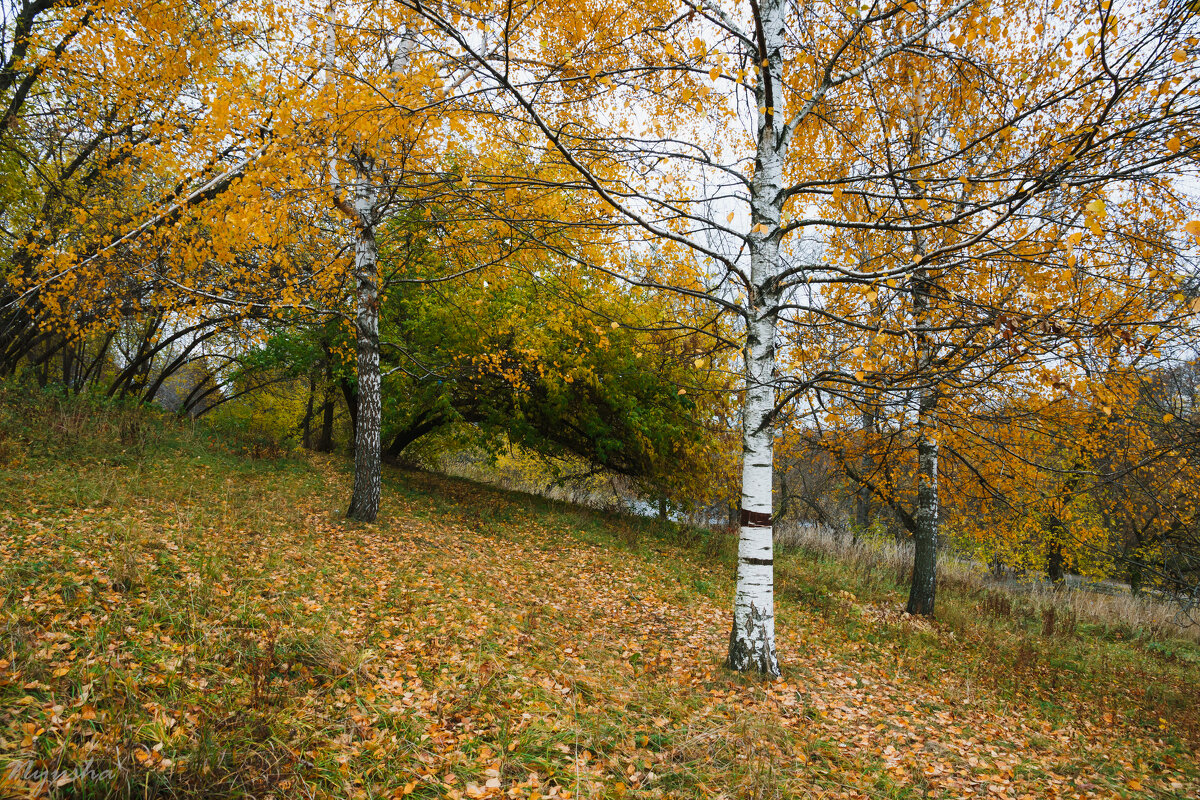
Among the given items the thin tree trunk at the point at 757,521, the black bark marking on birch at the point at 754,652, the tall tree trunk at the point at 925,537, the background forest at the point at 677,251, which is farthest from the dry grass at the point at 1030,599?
the thin tree trunk at the point at 757,521

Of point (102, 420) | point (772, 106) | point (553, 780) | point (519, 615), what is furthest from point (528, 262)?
point (102, 420)

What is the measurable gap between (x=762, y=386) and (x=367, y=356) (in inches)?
216

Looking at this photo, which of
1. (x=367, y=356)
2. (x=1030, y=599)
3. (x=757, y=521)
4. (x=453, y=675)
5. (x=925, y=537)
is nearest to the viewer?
(x=453, y=675)

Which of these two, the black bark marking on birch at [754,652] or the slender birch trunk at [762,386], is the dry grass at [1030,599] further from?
the slender birch trunk at [762,386]

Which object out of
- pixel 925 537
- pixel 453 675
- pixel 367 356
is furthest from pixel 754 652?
pixel 367 356

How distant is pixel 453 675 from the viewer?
3.68 m

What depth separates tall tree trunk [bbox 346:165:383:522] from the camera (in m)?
7.29

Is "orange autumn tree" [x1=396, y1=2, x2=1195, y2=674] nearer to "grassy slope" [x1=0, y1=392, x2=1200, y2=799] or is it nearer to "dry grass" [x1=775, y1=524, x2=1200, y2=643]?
"grassy slope" [x1=0, y1=392, x2=1200, y2=799]

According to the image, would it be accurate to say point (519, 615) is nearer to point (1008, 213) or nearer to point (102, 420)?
point (1008, 213)

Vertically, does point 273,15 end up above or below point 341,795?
above

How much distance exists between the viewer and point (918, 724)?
13.5ft

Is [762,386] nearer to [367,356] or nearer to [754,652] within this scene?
[754,652]

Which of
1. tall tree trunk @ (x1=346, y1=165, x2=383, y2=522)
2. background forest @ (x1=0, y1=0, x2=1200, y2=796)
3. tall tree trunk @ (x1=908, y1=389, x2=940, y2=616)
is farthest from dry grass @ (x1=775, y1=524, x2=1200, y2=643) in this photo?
tall tree trunk @ (x1=346, y1=165, x2=383, y2=522)

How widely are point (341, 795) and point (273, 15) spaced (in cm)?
910
